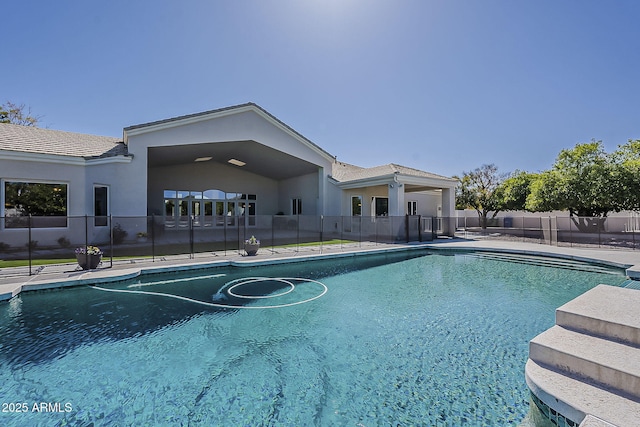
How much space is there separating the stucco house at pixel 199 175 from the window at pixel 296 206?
77mm

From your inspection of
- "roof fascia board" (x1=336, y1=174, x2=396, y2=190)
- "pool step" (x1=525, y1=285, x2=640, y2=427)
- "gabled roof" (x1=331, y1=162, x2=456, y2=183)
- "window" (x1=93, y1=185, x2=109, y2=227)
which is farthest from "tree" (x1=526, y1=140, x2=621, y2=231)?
"window" (x1=93, y1=185, x2=109, y2=227)

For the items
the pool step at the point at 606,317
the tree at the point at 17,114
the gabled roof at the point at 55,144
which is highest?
the tree at the point at 17,114

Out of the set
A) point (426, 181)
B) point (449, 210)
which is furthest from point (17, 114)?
point (449, 210)

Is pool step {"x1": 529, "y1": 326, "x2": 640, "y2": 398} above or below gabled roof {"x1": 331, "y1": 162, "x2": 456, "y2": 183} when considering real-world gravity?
below

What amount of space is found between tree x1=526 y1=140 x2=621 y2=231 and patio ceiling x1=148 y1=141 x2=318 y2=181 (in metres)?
14.8

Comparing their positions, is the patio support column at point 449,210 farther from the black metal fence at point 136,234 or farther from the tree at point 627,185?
the tree at point 627,185

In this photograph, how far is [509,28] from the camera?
10414 mm

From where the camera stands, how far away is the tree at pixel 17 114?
2395 centimetres

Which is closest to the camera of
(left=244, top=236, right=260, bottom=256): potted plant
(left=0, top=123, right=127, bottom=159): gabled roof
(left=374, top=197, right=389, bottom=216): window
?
(left=0, top=123, right=127, bottom=159): gabled roof

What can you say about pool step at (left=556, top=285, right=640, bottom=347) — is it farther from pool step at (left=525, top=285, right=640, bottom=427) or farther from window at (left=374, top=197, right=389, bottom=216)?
Result: window at (left=374, top=197, right=389, bottom=216)

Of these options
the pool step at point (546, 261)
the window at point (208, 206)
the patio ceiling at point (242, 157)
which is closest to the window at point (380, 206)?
the patio ceiling at point (242, 157)

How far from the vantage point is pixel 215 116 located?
14734 millimetres

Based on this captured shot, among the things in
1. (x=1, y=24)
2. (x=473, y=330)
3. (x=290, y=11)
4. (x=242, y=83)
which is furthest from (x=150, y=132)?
(x=473, y=330)

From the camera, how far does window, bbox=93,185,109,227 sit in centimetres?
1230
